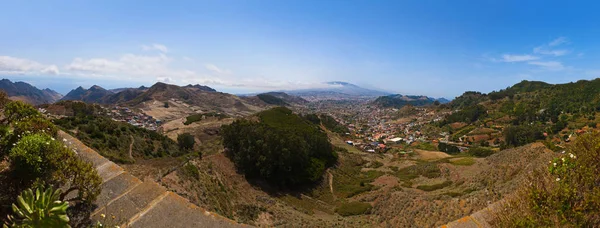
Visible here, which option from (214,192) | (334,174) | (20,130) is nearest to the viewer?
(20,130)

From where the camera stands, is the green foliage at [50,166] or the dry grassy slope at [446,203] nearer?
the green foliage at [50,166]

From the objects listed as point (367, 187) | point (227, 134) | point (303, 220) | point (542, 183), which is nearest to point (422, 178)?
point (367, 187)

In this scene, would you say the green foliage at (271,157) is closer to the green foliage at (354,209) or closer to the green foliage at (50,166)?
the green foliage at (354,209)

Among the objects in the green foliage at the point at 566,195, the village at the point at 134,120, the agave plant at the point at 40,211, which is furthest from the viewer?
the village at the point at 134,120

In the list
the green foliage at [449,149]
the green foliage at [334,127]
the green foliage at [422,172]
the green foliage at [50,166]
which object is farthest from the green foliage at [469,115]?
the green foliage at [50,166]

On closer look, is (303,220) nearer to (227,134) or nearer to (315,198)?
(315,198)

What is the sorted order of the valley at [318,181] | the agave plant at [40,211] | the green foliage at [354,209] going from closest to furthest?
the agave plant at [40,211] < the valley at [318,181] < the green foliage at [354,209]

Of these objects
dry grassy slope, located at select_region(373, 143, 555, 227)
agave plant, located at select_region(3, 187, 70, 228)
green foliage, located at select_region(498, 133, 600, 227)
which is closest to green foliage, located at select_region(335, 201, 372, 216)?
dry grassy slope, located at select_region(373, 143, 555, 227)
